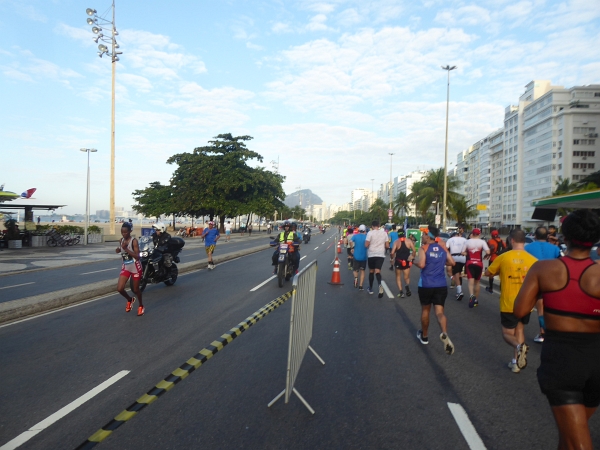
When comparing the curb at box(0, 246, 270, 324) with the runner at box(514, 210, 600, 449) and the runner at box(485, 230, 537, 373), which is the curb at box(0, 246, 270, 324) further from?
the runner at box(514, 210, 600, 449)

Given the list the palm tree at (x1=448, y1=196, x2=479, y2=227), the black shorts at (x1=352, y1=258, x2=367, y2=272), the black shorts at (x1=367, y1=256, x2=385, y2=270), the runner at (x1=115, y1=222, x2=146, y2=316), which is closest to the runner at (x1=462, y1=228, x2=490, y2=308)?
the black shorts at (x1=367, y1=256, x2=385, y2=270)

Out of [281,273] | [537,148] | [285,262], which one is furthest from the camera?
[537,148]

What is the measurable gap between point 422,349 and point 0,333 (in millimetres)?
6744

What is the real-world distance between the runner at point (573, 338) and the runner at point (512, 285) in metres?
2.89

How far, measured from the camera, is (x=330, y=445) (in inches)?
139

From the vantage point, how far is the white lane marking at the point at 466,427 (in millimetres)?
3582

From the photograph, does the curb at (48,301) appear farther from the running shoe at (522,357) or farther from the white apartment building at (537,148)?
the white apartment building at (537,148)

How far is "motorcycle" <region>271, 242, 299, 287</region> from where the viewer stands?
12438mm

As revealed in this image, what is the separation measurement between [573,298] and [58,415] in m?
4.32

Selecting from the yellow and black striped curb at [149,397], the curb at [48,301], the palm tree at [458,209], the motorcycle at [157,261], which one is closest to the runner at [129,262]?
the motorcycle at [157,261]

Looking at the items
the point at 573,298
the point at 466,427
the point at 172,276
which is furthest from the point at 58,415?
the point at 172,276

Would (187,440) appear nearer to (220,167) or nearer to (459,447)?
(459,447)

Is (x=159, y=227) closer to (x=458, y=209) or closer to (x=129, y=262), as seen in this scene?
(x=129, y=262)

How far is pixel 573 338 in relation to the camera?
2646 millimetres
